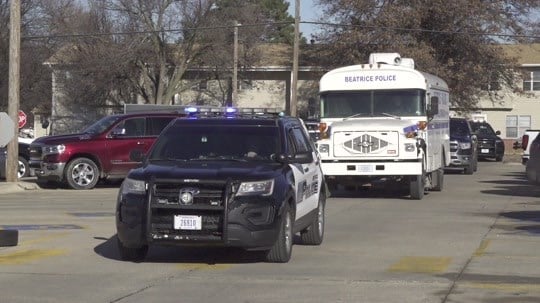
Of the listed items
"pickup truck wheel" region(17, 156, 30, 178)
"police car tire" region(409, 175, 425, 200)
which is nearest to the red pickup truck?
"pickup truck wheel" region(17, 156, 30, 178)

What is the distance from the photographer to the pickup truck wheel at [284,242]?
1096cm

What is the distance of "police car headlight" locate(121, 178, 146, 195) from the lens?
10.7 metres

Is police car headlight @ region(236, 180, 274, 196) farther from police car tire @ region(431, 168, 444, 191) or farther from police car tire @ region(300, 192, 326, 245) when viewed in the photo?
police car tire @ region(431, 168, 444, 191)

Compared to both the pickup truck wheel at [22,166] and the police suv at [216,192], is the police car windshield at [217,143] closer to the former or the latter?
the police suv at [216,192]

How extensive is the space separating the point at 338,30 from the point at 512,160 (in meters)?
11.2

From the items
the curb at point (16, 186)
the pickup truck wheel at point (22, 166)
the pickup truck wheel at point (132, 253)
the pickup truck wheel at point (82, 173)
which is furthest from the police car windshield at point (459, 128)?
the pickup truck wheel at point (132, 253)

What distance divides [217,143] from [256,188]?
1.32 metres

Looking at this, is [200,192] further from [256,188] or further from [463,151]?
[463,151]

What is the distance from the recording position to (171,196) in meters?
10.6

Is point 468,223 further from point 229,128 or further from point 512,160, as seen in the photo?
point 512,160

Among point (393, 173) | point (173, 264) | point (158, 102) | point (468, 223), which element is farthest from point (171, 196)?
point (158, 102)

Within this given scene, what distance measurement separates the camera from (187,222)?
10.6 m

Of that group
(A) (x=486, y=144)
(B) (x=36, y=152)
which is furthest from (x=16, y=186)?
(A) (x=486, y=144)

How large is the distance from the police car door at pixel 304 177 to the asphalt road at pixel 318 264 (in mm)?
645
